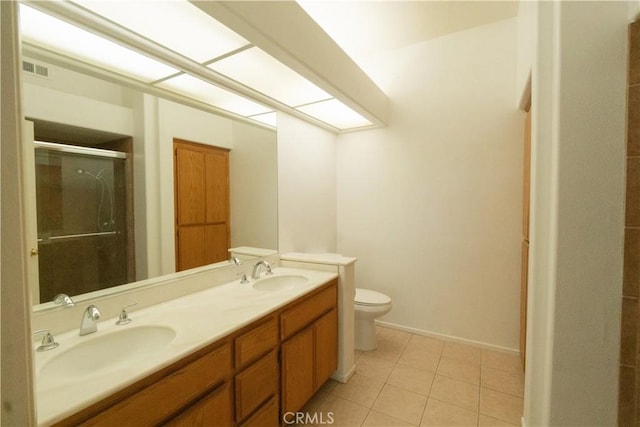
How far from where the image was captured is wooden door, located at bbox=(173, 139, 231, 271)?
5.10 ft

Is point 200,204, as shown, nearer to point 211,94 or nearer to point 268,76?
point 211,94

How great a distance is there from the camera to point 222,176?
6.01ft

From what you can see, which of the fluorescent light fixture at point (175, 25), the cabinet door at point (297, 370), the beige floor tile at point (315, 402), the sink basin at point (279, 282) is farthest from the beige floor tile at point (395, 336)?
the fluorescent light fixture at point (175, 25)

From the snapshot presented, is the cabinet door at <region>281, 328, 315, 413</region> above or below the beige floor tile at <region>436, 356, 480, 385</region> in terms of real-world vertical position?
above

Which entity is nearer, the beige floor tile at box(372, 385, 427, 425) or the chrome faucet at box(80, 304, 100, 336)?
the chrome faucet at box(80, 304, 100, 336)

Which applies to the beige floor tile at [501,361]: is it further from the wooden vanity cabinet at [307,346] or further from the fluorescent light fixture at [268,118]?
the fluorescent light fixture at [268,118]

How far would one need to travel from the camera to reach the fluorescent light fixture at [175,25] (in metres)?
1.01

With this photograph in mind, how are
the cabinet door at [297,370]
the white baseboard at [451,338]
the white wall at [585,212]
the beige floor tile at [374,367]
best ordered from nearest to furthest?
the white wall at [585,212], the cabinet door at [297,370], the beige floor tile at [374,367], the white baseboard at [451,338]

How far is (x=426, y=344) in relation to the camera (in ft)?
8.05

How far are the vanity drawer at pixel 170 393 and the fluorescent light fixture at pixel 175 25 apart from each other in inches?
54.6

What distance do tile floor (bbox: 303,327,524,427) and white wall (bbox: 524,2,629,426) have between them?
2.24 ft

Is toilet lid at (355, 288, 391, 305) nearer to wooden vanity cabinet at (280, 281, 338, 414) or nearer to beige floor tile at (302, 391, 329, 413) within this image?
wooden vanity cabinet at (280, 281, 338, 414)

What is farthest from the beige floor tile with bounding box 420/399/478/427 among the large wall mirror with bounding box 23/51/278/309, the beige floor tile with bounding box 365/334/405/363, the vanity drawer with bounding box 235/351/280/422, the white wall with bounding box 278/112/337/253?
the large wall mirror with bounding box 23/51/278/309

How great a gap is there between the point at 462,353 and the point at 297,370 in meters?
1.65
